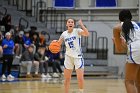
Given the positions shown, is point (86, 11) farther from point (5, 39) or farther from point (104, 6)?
point (5, 39)

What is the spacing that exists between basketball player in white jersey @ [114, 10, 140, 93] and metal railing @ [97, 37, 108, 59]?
57.8 feet

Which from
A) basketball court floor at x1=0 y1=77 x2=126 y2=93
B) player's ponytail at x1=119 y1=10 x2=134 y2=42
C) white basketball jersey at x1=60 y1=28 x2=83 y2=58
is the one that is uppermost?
player's ponytail at x1=119 y1=10 x2=134 y2=42

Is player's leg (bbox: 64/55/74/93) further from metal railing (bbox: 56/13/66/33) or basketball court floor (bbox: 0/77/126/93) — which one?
metal railing (bbox: 56/13/66/33)

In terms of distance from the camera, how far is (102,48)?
25.2m

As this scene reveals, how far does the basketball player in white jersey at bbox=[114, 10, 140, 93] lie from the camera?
6.79 m

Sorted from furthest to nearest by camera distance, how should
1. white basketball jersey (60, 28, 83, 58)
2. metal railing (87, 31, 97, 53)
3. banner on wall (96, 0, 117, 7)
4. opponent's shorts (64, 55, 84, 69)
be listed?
banner on wall (96, 0, 117, 7) → metal railing (87, 31, 97, 53) → white basketball jersey (60, 28, 83, 58) → opponent's shorts (64, 55, 84, 69)

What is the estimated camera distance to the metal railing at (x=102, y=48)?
24.7 m

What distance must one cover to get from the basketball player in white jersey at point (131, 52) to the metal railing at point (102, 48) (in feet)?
57.8

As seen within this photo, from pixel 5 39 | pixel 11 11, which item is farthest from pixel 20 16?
pixel 5 39

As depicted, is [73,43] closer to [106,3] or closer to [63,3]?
[106,3]

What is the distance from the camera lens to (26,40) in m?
20.6

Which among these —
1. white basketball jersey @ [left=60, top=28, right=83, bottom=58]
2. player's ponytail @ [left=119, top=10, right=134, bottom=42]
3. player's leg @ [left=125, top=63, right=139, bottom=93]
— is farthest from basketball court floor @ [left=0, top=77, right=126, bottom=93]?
player's ponytail @ [left=119, top=10, right=134, bottom=42]

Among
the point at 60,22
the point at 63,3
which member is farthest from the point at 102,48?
the point at 63,3

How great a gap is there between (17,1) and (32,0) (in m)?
1.04
